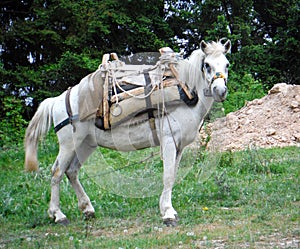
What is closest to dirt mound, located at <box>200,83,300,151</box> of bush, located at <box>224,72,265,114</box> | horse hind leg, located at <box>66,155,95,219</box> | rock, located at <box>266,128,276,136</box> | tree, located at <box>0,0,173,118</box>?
rock, located at <box>266,128,276,136</box>

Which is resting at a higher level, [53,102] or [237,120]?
[53,102]

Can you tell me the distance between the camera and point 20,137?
A: 45.6 feet

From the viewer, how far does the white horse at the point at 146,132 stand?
5430 millimetres

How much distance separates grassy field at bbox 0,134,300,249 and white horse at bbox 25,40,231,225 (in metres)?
0.23

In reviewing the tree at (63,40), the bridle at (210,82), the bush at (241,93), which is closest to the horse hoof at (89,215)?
the bridle at (210,82)

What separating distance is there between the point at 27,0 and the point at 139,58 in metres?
13.0

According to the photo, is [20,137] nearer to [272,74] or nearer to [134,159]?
[134,159]

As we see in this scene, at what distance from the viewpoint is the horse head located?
516 centimetres

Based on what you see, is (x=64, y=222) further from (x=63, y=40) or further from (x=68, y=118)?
(x=63, y=40)

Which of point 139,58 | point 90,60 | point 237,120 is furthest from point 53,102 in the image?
point 90,60

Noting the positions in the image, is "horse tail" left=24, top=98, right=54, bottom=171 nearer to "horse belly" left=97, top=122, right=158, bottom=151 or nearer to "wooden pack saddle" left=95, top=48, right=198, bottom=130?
"wooden pack saddle" left=95, top=48, right=198, bottom=130

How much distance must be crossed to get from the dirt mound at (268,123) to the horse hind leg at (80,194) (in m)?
5.59

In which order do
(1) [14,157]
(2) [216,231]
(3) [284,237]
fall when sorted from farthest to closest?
(1) [14,157]
(2) [216,231]
(3) [284,237]

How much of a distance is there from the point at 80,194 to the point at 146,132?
1.19m
